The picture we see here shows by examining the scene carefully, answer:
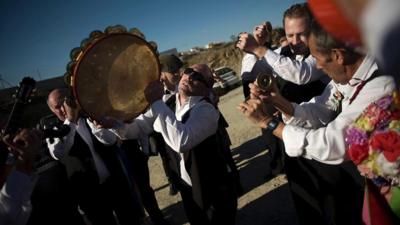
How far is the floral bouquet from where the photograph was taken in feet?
4.99

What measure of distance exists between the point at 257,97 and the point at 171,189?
13.8 feet

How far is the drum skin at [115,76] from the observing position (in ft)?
8.16

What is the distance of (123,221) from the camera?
4109 millimetres

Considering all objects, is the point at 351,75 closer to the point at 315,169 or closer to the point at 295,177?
the point at 315,169

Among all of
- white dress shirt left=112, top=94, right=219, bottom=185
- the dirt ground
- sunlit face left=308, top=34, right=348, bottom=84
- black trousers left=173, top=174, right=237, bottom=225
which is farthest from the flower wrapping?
the dirt ground

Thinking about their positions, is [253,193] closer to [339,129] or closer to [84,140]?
[84,140]

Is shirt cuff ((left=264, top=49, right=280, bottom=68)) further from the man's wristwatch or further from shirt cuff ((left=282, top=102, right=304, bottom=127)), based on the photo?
the man's wristwatch

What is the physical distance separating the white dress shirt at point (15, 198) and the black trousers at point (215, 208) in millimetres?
1432

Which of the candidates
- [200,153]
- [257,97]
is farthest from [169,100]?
[257,97]

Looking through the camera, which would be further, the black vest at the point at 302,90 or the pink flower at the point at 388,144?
the black vest at the point at 302,90

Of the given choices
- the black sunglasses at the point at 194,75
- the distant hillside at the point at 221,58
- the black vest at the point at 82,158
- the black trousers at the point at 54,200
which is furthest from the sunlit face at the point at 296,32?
the distant hillside at the point at 221,58

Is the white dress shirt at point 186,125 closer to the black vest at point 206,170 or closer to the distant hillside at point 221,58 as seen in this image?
the black vest at point 206,170

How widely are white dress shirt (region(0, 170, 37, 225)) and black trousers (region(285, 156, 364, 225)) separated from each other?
7.55 ft

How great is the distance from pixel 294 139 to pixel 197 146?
111 cm
